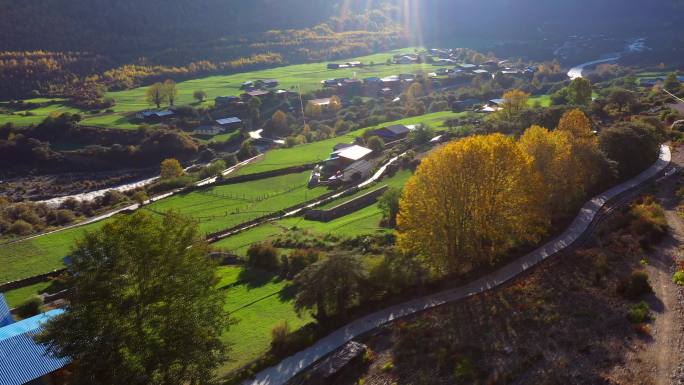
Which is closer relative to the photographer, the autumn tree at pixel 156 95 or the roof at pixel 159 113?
the roof at pixel 159 113

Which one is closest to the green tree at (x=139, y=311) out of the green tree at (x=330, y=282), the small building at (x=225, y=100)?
the green tree at (x=330, y=282)

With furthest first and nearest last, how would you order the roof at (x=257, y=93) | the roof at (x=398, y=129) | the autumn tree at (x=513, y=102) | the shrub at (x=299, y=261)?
the roof at (x=257, y=93) < the roof at (x=398, y=129) < the autumn tree at (x=513, y=102) < the shrub at (x=299, y=261)

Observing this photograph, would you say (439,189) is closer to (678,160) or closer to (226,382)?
(226,382)

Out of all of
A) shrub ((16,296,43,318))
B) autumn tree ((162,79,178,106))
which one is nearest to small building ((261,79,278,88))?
autumn tree ((162,79,178,106))

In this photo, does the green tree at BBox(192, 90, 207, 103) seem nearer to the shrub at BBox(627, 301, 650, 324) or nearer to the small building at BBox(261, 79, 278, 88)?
the small building at BBox(261, 79, 278, 88)

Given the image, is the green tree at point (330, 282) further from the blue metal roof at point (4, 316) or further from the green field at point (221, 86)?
the green field at point (221, 86)

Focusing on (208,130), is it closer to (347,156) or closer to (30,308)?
(347,156)

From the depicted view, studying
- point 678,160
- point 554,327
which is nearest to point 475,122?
point 678,160

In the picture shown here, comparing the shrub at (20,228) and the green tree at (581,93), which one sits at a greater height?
the green tree at (581,93)
